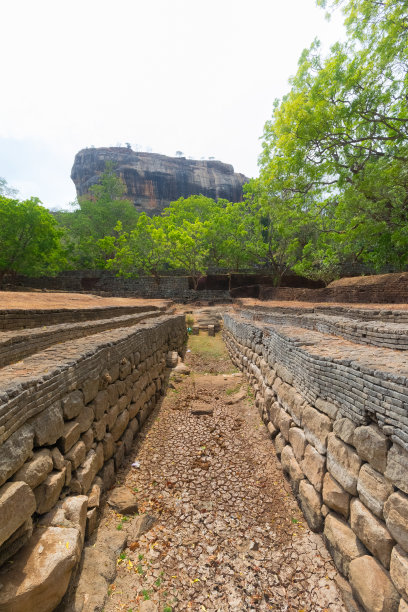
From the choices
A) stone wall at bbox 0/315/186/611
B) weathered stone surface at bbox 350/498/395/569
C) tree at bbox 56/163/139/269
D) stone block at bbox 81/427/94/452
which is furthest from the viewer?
tree at bbox 56/163/139/269

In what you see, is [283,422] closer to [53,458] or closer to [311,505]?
[311,505]

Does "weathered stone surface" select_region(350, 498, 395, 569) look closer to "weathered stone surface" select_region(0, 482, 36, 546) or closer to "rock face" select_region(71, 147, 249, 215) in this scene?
"weathered stone surface" select_region(0, 482, 36, 546)

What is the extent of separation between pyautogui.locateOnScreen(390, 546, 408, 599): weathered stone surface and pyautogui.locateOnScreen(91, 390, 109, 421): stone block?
260cm

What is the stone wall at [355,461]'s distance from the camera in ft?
5.63

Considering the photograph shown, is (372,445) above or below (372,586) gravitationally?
above

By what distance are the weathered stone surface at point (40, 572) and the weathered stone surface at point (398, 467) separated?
2008mm

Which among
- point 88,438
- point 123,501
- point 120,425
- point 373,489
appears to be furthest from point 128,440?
point 373,489

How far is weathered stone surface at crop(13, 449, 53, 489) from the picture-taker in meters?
1.72

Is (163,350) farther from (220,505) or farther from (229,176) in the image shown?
(229,176)

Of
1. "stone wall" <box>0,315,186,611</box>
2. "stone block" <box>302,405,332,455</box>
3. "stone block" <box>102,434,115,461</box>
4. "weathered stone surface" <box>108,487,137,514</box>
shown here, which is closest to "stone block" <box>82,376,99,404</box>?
"stone wall" <box>0,315,186,611</box>

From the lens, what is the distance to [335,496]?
7.49 feet

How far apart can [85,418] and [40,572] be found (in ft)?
3.96

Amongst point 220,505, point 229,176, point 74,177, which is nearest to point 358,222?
point 220,505

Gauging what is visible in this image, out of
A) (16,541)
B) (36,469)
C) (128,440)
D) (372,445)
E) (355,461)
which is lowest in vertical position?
(128,440)
